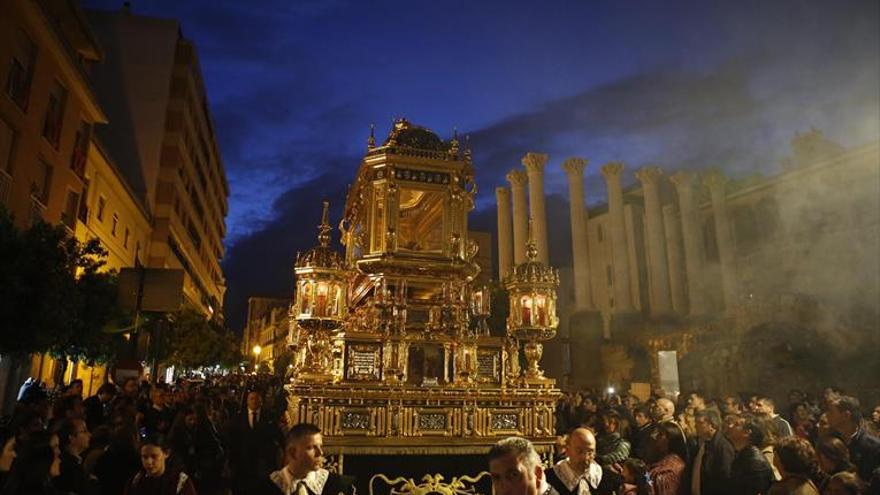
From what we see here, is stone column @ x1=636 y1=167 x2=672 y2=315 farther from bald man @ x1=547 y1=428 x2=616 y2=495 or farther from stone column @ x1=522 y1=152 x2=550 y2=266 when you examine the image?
bald man @ x1=547 y1=428 x2=616 y2=495

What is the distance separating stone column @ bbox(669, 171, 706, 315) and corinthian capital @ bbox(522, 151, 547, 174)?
34.4 ft

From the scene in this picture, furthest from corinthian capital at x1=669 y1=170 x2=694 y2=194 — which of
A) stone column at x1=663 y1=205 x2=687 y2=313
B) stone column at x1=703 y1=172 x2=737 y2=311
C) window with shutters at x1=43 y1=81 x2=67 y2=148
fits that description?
window with shutters at x1=43 y1=81 x2=67 y2=148

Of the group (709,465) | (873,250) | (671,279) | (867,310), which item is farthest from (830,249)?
(709,465)

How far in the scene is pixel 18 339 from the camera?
1249cm

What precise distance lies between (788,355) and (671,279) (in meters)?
17.6

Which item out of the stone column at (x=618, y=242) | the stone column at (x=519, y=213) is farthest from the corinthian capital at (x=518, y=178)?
the stone column at (x=618, y=242)

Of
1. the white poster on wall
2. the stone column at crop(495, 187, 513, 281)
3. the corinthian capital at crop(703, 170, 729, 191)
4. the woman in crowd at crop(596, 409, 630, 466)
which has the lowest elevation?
the woman in crowd at crop(596, 409, 630, 466)

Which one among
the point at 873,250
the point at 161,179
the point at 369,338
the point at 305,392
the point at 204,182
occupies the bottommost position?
the point at 305,392

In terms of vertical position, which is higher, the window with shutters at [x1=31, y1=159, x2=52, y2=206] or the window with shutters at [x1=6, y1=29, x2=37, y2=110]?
the window with shutters at [x1=6, y1=29, x2=37, y2=110]

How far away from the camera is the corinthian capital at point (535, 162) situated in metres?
42.2

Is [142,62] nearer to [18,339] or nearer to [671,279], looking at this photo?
[18,339]

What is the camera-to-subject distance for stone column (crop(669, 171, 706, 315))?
42719 mm

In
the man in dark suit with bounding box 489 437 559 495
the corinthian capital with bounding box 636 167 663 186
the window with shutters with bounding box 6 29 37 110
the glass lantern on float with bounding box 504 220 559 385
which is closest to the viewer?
the man in dark suit with bounding box 489 437 559 495

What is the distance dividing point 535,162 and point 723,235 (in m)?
15.0
